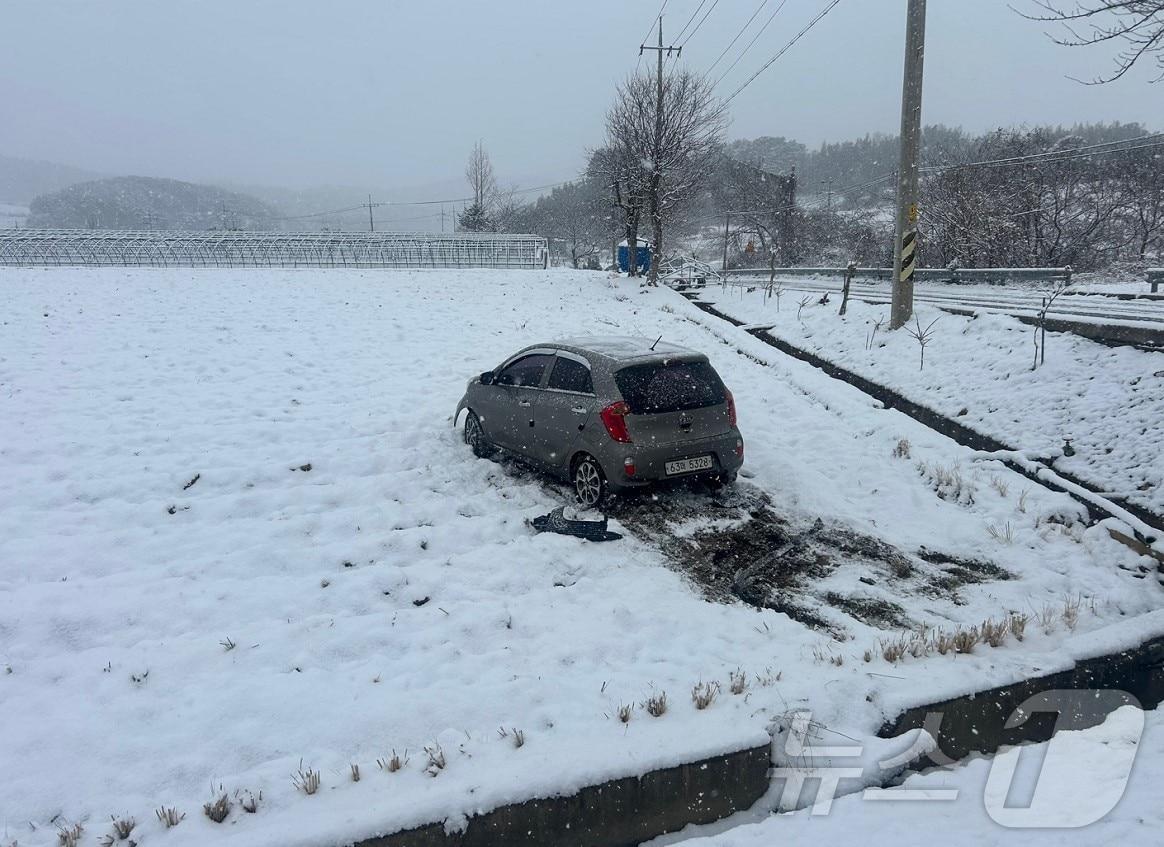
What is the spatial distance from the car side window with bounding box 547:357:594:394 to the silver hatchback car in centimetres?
1

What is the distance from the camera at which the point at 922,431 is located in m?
9.97

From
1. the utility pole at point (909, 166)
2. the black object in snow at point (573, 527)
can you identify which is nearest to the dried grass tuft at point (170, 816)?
the black object in snow at point (573, 527)

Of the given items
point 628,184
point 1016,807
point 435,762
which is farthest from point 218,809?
point 628,184

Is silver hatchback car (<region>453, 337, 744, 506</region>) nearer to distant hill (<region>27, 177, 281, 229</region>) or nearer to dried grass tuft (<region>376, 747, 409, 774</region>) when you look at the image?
dried grass tuft (<region>376, 747, 409, 774</region>)

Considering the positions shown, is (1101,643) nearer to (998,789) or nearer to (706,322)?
(998,789)

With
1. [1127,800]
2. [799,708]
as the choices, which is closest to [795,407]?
[799,708]

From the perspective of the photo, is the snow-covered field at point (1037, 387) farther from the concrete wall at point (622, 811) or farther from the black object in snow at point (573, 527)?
the concrete wall at point (622, 811)

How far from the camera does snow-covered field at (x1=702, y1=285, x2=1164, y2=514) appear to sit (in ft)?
26.0

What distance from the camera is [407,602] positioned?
18.7 feet

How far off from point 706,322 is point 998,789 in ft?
55.6

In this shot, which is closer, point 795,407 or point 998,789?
point 998,789

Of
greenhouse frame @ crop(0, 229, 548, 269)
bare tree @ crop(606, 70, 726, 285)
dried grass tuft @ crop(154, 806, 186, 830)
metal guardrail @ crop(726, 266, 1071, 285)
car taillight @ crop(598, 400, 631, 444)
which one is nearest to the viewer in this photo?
dried grass tuft @ crop(154, 806, 186, 830)

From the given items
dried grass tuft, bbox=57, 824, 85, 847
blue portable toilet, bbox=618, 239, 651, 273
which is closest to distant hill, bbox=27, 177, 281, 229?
blue portable toilet, bbox=618, 239, 651, 273

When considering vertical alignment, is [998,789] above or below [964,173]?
below
